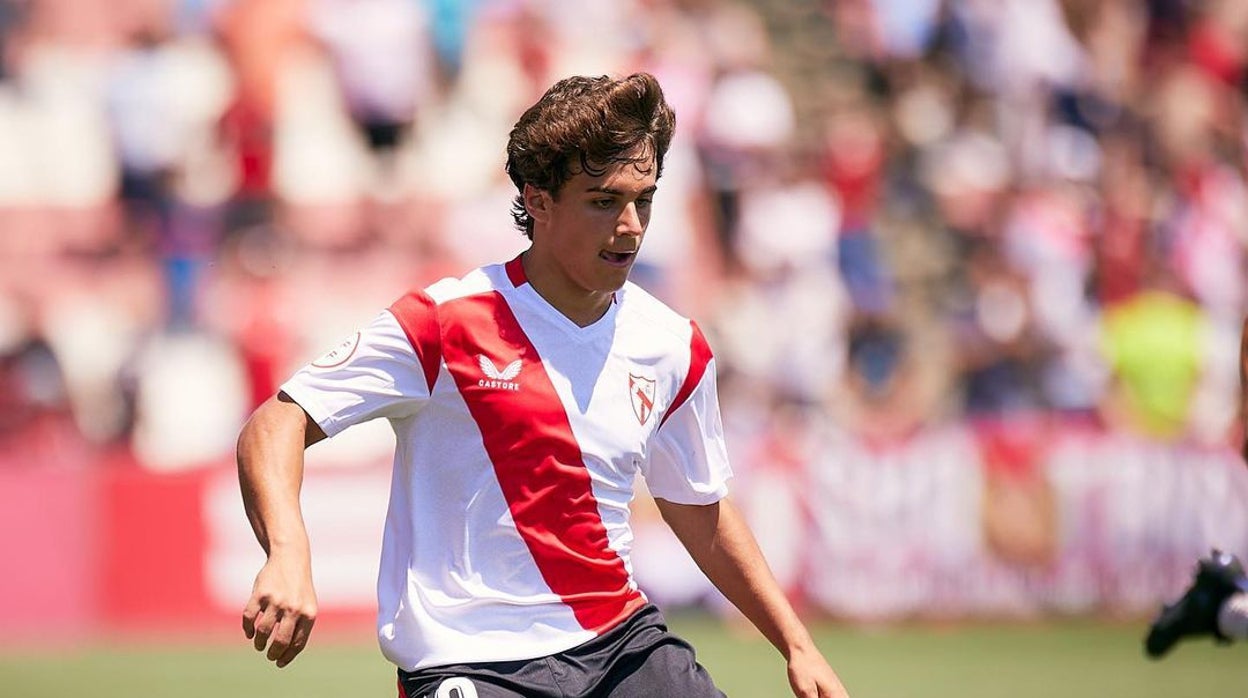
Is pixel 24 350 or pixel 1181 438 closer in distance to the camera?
pixel 1181 438

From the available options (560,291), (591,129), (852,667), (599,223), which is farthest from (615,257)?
(852,667)

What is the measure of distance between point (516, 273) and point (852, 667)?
7.47m

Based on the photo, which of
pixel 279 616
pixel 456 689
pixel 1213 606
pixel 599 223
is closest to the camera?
pixel 279 616

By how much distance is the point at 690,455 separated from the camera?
5441 mm

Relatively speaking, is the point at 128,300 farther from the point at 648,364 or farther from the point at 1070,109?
the point at 648,364

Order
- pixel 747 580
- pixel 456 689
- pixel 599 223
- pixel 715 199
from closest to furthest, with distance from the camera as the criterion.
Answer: pixel 456 689
pixel 599 223
pixel 747 580
pixel 715 199

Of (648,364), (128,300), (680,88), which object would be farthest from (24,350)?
(648,364)

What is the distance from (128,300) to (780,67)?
21.6 ft

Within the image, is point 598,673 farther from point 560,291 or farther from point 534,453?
point 560,291

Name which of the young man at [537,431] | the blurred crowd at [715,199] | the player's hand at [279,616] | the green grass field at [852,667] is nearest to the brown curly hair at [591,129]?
the young man at [537,431]

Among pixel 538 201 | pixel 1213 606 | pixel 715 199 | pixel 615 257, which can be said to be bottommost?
pixel 715 199

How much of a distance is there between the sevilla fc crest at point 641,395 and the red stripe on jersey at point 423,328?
56 centimetres

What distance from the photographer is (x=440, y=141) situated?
17219mm

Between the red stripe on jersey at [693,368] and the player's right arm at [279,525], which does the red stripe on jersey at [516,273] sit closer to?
the red stripe on jersey at [693,368]
